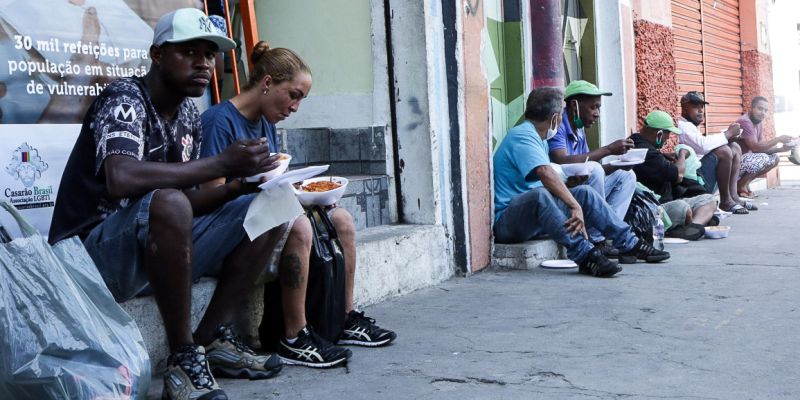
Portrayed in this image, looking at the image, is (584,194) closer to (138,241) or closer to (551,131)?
(551,131)

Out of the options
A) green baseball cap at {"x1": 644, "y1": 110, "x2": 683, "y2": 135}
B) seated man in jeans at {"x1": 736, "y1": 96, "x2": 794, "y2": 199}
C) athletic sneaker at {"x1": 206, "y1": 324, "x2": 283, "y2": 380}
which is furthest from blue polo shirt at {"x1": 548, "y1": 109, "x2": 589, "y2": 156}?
seated man in jeans at {"x1": 736, "y1": 96, "x2": 794, "y2": 199}

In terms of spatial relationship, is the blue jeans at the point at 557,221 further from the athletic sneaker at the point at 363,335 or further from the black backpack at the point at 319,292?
the black backpack at the point at 319,292

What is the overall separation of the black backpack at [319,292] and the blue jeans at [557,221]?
2154 mm

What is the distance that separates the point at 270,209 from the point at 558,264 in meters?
3.06

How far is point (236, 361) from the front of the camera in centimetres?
334

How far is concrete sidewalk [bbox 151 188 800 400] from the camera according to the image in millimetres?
3174

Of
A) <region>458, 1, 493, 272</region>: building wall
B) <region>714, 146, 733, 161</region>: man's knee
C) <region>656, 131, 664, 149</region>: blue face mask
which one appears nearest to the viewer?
<region>458, 1, 493, 272</region>: building wall

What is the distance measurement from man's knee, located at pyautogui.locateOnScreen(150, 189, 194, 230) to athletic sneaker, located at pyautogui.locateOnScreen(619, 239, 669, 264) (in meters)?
3.73

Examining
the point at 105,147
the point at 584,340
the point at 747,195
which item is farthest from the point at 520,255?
the point at 747,195

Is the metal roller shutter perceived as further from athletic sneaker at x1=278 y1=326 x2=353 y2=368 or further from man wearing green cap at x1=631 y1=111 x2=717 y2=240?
athletic sneaker at x1=278 y1=326 x2=353 y2=368

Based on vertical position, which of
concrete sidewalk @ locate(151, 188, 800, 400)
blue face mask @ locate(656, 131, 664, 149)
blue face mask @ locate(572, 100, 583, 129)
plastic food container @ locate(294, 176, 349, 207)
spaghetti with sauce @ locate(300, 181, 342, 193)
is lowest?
concrete sidewalk @ locate(151, 188, 800, 400)

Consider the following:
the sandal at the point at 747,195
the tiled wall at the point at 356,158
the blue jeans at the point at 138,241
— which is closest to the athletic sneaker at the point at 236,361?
the blue jeans at the point at 138,241

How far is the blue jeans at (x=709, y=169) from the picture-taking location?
928 cm

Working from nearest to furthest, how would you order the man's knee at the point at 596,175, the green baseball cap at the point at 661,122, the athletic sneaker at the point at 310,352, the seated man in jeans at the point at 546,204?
the athletic sneaker at the point at 310,352 < the seated man in jeans at the point at 546,204 < the man's knee at the point at 596,175 < the green baseball cap at the point at 661,122
